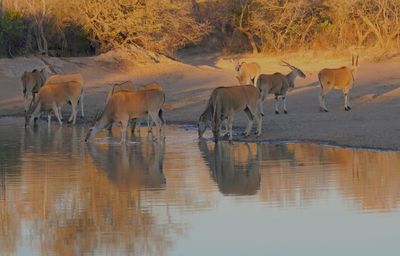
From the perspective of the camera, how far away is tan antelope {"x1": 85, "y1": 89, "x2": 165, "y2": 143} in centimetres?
1823

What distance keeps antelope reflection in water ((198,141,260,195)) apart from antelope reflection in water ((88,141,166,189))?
28.6 inches

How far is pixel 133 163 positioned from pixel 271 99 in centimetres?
933

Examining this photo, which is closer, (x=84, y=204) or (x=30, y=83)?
(x=84, y=204)

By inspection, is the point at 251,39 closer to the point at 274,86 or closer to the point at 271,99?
the point at 271,99

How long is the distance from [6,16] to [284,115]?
525 inches

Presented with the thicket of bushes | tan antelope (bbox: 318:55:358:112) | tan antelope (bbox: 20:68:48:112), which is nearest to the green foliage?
the thicket of bushes

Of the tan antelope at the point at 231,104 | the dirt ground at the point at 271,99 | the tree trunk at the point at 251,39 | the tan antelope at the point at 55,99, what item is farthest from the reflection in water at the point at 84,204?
the tree trunk at the point at 251,39

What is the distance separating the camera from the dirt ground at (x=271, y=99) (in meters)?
17.7

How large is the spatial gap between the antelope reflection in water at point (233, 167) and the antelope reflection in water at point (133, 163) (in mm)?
727

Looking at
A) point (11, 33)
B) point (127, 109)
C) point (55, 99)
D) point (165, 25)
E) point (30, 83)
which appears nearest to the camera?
point (127, 109)

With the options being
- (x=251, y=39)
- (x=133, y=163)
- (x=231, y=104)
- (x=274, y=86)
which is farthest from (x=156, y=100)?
(x=251, y=39)

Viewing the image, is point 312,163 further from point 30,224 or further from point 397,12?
point 397,12

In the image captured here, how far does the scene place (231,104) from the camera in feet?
58.7

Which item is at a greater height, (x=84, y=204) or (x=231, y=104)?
(x=231, y=104)
